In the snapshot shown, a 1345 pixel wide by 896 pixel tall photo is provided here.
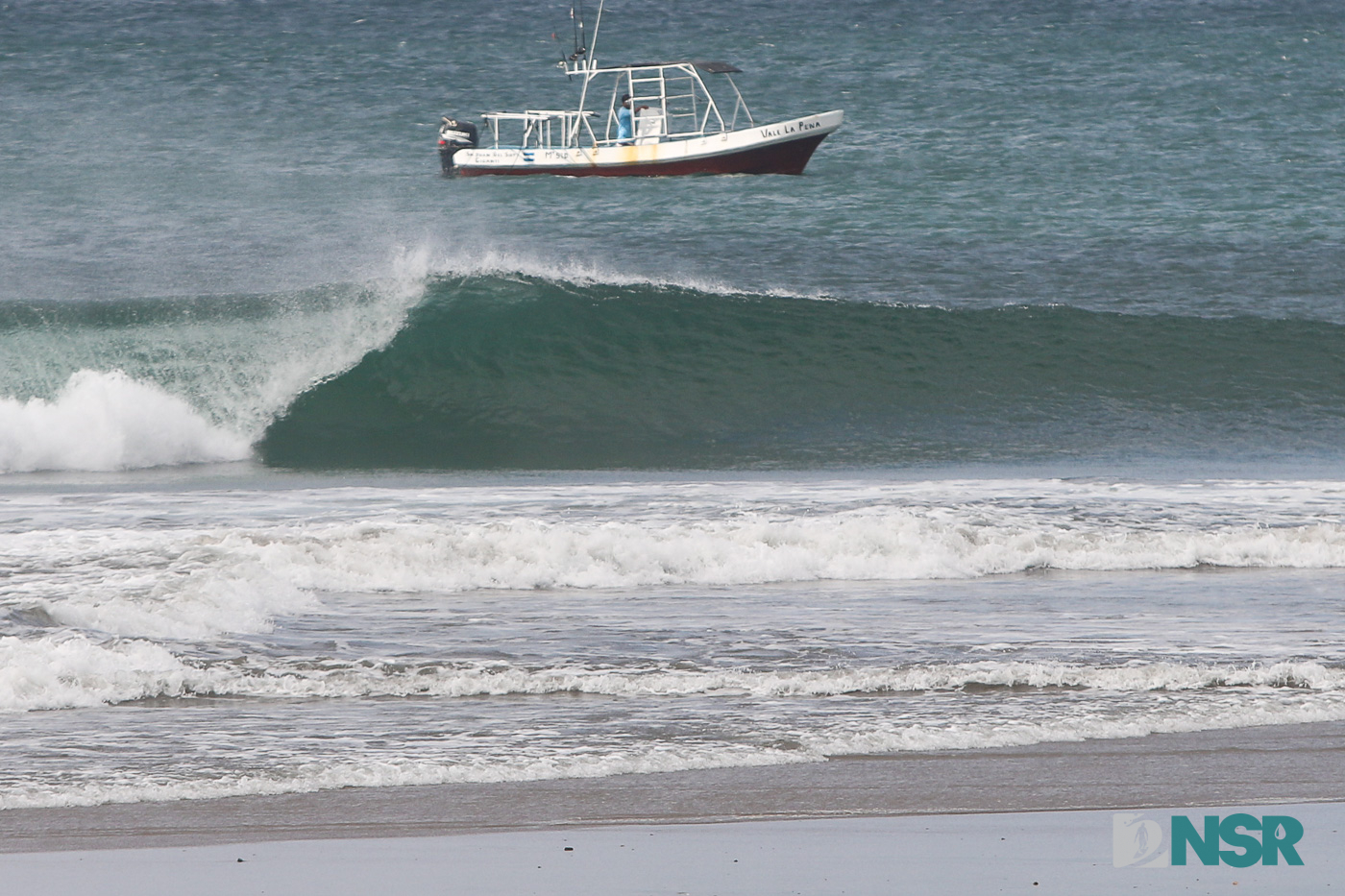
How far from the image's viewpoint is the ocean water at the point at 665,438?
437 centimetres

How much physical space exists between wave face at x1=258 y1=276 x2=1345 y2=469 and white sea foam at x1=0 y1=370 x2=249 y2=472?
0.56 m

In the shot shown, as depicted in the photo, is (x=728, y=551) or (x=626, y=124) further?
(x=626, y=124)

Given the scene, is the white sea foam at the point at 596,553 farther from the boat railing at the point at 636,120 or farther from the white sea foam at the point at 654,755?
the boat railing at the point at 636,120

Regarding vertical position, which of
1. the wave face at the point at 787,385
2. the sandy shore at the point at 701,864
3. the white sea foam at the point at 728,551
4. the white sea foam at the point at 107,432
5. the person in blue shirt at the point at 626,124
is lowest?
the wave face at the point at 787,385

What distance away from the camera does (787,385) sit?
14.0m

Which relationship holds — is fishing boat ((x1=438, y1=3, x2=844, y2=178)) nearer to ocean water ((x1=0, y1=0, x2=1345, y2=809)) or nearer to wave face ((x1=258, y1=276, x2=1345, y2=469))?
ocean water ((x1=0, y1=0, x2=1345, y2=809))

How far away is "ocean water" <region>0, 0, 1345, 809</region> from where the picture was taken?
4.37 metres

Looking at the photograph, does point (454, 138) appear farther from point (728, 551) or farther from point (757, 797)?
point (757, 797)

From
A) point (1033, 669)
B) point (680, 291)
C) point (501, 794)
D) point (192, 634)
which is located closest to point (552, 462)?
point (680, 291)

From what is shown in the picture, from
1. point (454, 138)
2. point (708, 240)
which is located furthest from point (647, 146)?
point (454, 138)

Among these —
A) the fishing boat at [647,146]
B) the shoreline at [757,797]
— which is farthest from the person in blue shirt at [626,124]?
the shoreline at [757,797]

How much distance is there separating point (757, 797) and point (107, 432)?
9478 mm

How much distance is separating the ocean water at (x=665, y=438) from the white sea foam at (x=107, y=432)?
0.04 m

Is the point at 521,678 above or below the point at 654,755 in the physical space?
below
